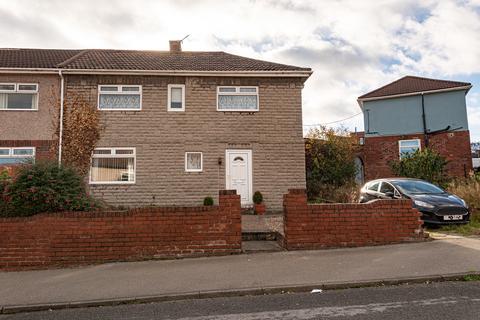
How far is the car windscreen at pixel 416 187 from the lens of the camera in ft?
32.1

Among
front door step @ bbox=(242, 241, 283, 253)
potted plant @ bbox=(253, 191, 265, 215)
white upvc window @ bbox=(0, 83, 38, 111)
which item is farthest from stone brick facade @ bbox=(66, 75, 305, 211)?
front door step @ bbox=(242, 241, 283, 253)

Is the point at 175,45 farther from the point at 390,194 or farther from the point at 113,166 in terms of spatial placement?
the point at 390,194

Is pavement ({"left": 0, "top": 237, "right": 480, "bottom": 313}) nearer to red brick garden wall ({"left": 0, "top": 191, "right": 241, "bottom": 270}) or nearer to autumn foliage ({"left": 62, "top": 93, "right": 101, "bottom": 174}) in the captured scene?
red brick garden wall ({"left": 0, "top": 191, "right": 241, "bottom": 270})

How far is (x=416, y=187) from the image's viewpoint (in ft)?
33.1

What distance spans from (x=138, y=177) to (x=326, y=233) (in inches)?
306

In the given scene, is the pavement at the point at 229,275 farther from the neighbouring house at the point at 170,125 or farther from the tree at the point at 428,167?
the tree at the point at 428,167

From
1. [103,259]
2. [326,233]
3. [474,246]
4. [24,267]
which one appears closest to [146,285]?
[103,259]

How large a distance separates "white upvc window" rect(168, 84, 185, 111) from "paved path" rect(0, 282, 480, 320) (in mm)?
9578

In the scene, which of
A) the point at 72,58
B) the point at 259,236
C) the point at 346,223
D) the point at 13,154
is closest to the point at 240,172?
the point at 259,236

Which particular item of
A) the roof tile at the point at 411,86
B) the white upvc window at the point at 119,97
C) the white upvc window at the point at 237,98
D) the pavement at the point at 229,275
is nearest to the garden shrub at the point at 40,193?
the pavement at the point at 229,275

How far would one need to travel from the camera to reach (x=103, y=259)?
6758 millimetres

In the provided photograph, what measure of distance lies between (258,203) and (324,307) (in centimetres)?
842

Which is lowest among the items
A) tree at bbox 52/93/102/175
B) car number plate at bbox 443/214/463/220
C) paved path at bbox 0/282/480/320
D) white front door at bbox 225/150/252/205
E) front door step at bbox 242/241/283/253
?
paved path at bbox 0/282/480/320

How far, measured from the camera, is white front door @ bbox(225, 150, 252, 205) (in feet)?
43.1
